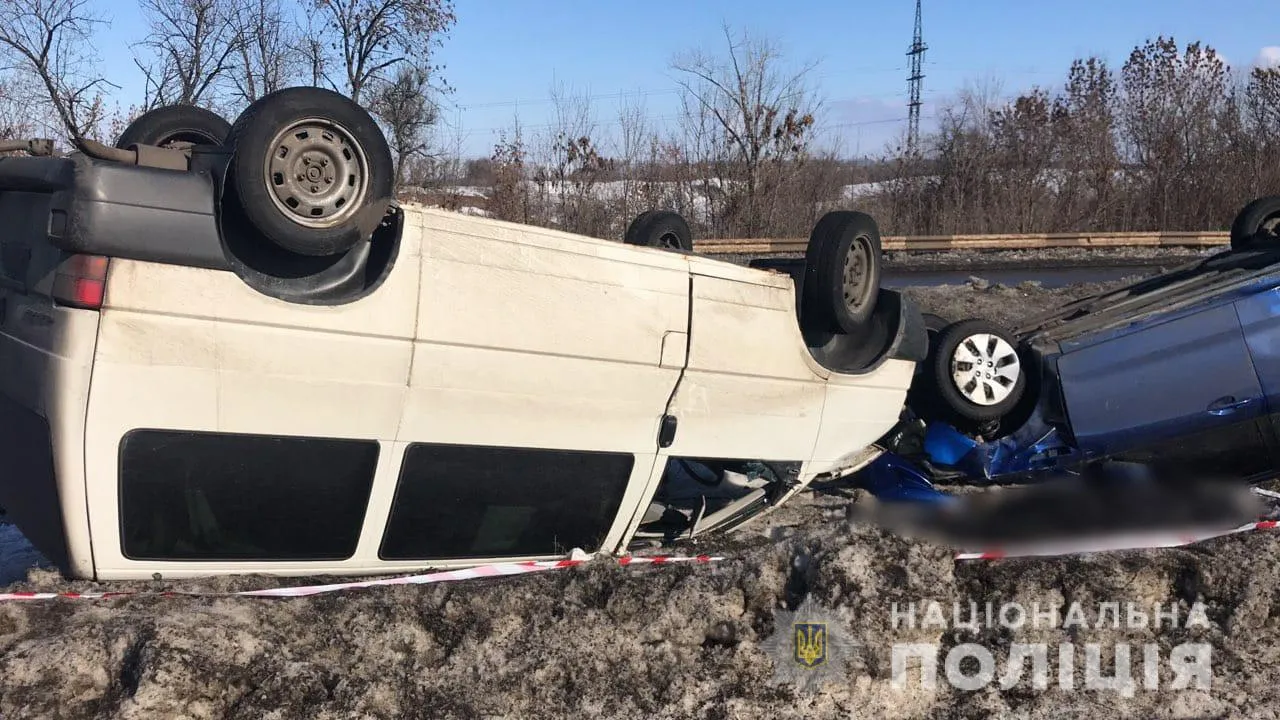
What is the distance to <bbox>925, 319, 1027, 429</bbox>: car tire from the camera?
6.03 meters

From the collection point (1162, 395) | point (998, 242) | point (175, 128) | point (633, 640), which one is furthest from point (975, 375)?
point (998, 242)

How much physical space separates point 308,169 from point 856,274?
2.67 metres

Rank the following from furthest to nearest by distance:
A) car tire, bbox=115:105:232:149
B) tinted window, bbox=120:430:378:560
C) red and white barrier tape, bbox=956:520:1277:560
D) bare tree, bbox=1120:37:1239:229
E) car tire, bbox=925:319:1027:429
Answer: bare tree, bbox=1120:37:1239:229, car tire, bbox=925:319:1027:429, red and white barrier tape, bbox=956:520:1277:560, car tire, bbox=115:105:232:149, tinted window, bbox=120:430:378:560

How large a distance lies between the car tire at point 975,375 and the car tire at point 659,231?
1661mm

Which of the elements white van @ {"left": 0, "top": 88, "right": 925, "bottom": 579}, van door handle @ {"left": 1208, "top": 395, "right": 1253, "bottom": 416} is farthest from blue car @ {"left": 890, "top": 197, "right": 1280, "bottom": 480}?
white van @ {"left": 0, "top": 88, "right": 925, "bottom": 579}

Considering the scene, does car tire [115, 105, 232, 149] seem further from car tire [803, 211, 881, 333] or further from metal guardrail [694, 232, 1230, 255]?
metal guardrail [694, 232, 1230, 255]

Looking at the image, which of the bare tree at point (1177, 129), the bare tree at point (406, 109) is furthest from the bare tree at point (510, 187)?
the bare tree at point (1177, 129)

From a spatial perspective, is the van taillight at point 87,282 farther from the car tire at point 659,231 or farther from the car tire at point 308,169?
the car tire at point 659,231

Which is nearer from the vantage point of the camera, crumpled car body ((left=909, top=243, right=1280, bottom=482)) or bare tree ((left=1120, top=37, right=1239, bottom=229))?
crumpled car body ((left=909, top=243, right=1280, bottom=482))

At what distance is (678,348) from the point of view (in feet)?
13.8

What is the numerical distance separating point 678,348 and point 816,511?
2.05 m

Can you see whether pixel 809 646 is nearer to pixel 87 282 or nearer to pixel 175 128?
pixel 87 282

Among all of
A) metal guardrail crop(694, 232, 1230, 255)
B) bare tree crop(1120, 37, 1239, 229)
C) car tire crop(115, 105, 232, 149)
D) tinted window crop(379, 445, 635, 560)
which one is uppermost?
bare tree crop(1120, 37, 1239, 229)

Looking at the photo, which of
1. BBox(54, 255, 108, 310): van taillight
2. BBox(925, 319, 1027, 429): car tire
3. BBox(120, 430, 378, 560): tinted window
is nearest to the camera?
BBox(54, 255, 108, 310): van taillight
